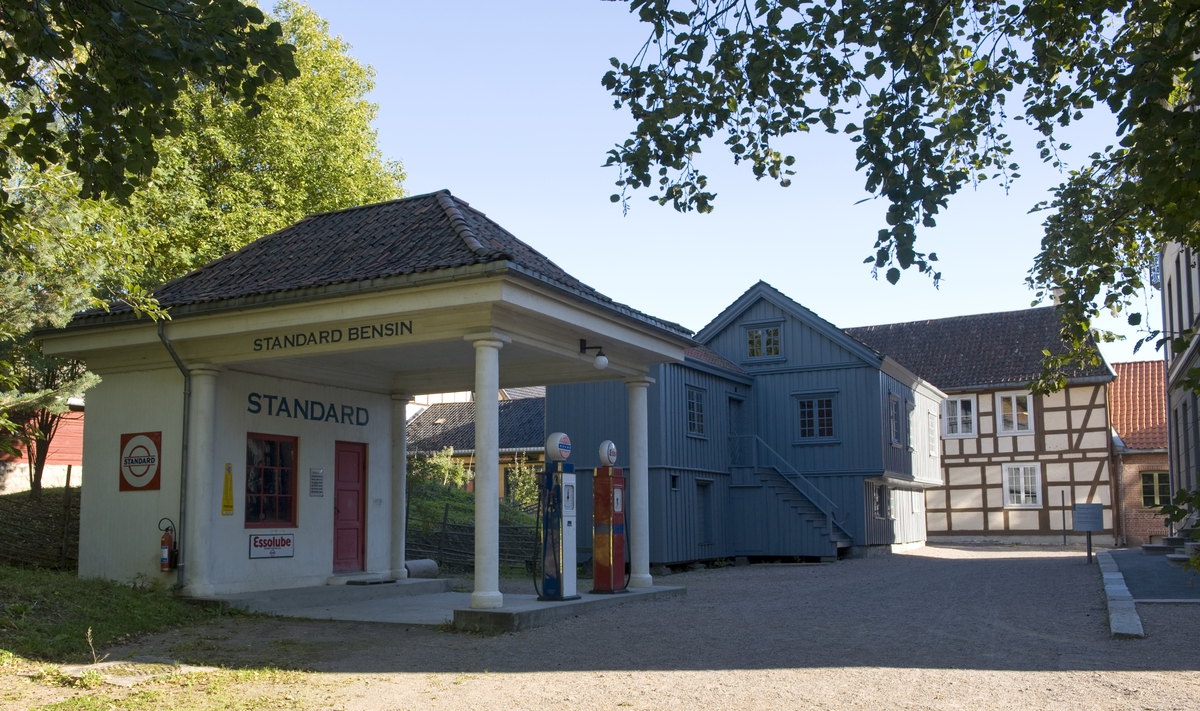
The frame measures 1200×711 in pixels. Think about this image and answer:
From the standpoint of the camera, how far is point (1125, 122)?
14.3 ft

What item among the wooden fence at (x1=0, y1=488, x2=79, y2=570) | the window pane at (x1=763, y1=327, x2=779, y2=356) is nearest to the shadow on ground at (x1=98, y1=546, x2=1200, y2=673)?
the wooden fence at (x1=0, y1=488, x2=79, y2=570)

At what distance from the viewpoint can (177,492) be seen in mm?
13273

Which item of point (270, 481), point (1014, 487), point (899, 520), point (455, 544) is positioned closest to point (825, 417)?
point (899, 520)

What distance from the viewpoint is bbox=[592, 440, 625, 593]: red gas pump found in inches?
528

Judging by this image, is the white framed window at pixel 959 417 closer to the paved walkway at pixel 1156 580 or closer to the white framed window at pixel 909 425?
the white framed window at pixel 909 425

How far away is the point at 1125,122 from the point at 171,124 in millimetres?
5423

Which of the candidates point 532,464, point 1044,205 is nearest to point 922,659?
point 1044,205

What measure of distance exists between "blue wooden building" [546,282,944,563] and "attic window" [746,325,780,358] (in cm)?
3

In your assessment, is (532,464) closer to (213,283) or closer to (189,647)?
(213,283)

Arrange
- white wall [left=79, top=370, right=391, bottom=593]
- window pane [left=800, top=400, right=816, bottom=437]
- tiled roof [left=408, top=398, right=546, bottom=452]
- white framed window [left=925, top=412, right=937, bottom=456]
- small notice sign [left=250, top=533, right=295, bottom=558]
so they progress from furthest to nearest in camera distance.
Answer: tiled roof [left=408, top=398, right=546, bottom=452]
white framed window [left=925, top=412, right=937, bottom=456]
window pane [left=800, top=400, right=816, bottom=437]
small notice sign [left=250, top=533, right=295, bottom=558]
white wall [left=79, top=370, right=391, bottom=593]

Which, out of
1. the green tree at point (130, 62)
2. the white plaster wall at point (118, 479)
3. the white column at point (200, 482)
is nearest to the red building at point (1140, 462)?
the white column at point (200, 482)

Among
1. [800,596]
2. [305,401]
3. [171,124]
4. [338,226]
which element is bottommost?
[800,596]

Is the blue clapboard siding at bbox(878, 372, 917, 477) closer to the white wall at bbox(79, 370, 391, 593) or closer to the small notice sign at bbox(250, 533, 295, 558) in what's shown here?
the white wall at bbox(79, 370, 391, 593)

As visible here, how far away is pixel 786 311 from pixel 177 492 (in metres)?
17.8
